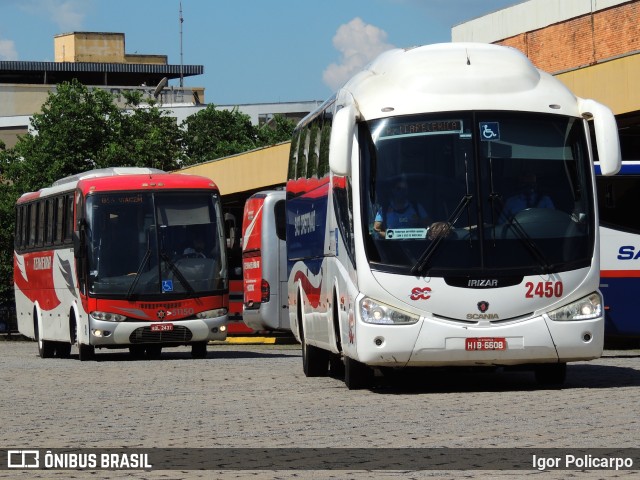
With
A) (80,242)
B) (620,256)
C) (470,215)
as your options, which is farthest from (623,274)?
(470,215)

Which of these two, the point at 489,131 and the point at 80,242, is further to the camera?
the point at 80,242

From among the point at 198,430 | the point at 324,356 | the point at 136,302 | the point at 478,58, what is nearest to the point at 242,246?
the point at 136,302

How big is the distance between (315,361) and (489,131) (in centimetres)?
545

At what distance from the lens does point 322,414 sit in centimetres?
1401

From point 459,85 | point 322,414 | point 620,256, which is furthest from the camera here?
point 620,256

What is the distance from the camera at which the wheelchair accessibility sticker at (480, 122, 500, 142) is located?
16.4 meters

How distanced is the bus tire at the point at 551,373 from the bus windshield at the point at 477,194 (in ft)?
4.70

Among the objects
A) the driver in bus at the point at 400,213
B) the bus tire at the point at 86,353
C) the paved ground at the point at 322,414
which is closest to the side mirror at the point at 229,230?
the bus tire at the point at 86,353

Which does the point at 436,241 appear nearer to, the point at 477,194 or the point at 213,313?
the point at 477,194

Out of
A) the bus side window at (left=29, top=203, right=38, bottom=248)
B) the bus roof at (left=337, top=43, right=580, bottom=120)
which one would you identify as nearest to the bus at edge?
the bus roof at (left=337, top=43, right=580, bottom=120)

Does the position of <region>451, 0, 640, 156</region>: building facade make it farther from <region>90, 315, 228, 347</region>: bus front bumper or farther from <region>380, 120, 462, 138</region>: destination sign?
<region>380, 120, 462, 138</region>: destination sign

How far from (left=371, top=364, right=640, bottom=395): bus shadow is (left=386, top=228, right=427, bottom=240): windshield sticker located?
1.73 meters

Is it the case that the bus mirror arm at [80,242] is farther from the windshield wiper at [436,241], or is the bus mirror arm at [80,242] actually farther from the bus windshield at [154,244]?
the windshield wiper at [436,241]

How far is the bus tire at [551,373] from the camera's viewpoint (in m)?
17.0
